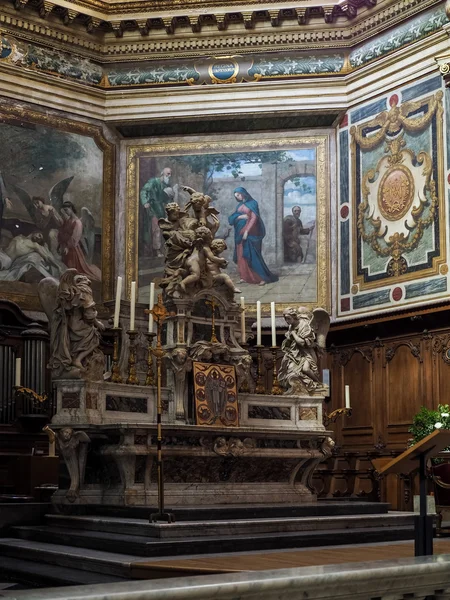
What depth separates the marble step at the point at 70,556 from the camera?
7.80 meters

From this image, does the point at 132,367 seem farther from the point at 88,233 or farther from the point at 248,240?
the point at 248,240

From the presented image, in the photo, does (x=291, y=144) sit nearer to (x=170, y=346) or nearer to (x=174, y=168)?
(x=174, y=168)

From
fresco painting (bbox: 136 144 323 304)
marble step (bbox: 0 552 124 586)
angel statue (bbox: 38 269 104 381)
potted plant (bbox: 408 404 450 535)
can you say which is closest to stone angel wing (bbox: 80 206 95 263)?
fresco painting (bbox: 136 144 323 304)

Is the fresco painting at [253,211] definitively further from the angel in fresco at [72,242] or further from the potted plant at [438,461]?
the potted plant at [438,461]

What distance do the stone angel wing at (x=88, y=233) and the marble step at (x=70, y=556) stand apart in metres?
9.49

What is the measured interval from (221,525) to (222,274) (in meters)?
3.82

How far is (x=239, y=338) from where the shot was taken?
494 inches

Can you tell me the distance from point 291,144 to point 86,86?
14.6 ft

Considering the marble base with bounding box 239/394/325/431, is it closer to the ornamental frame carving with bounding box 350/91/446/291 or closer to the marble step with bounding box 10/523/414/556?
the marble step with bounding box 10/523/414/556

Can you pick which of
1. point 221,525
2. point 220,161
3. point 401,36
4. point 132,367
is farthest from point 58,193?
point 221,525

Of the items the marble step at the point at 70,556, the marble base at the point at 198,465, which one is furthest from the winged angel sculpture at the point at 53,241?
the marble step at the point at 70,556

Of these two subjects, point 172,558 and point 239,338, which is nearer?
point 172,558

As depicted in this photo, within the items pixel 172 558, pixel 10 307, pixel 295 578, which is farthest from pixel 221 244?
pixel 295 578

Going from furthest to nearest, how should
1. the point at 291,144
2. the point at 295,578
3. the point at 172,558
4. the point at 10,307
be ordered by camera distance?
the point at 291,144 < the point at 10,307 < the point at 172,558 < the point at 295,578
